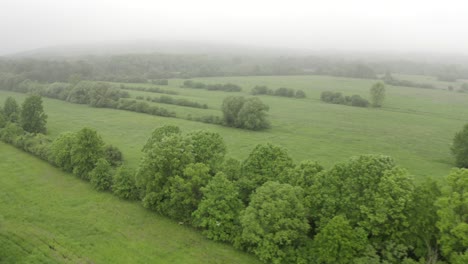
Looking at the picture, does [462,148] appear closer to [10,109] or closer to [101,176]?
[101,176]

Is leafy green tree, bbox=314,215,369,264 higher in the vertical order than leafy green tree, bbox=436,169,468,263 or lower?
lower

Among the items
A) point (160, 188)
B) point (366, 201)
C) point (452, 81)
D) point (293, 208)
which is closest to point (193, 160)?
point (160, 188)

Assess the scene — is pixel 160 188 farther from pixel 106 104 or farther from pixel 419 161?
pixel 106 104

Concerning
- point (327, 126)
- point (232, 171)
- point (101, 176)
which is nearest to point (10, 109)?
point (101, 176)

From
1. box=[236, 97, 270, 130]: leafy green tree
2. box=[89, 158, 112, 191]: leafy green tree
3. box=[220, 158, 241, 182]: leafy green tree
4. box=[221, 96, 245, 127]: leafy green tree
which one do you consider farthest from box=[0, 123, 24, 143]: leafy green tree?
box=[236, 97, 270, 130]: leafy green tree

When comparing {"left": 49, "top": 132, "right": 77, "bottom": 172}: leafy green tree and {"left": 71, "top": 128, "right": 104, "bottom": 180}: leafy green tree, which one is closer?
{"left": 71, "top": 128, "right": 104, "bottom": 180}: leafy green tree

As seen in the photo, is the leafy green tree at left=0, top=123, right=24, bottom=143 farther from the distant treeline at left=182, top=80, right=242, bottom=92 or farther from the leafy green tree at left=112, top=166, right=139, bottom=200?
the distant treeline at left=182, top=80, right=242, bottom=92
